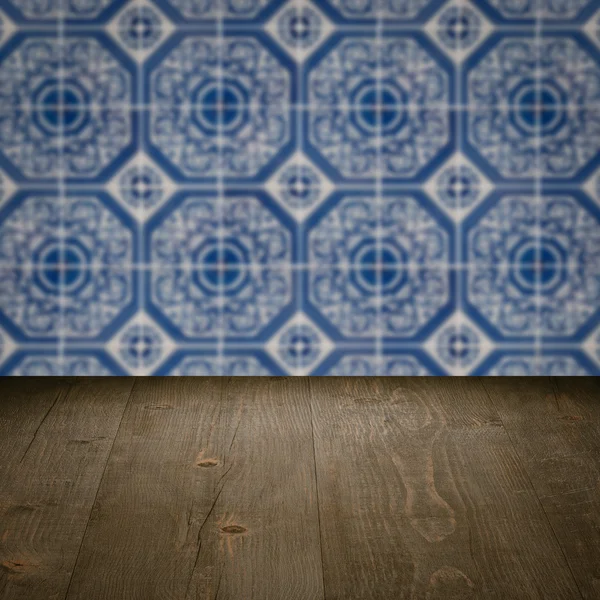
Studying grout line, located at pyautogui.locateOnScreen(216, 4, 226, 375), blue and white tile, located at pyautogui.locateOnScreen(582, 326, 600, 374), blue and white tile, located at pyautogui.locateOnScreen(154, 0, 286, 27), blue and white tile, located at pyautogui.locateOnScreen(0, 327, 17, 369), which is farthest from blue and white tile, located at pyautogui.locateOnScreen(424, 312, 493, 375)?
blue and white tile, located at pyautogui.locateOnScreen(0, 327, 17, 369)

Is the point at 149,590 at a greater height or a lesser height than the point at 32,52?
lesser

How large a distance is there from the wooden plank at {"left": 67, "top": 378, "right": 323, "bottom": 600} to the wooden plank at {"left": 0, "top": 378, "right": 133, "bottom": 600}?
0.07ft

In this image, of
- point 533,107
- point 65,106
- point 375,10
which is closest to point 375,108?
point 375,10

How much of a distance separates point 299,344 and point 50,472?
54cm

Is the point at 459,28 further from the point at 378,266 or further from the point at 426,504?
the point at 426,504

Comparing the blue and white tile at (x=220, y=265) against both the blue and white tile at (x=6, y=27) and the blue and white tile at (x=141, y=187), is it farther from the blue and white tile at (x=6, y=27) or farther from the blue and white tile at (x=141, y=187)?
the blue and white tile at (x=6, y=27)

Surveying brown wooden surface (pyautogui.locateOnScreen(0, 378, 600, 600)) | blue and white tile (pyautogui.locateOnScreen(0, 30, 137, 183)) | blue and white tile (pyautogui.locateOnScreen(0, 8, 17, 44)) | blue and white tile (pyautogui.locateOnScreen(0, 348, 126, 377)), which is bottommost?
blue and white tile (pyautogui.locateOnScreen(0, 348, 126, 377))

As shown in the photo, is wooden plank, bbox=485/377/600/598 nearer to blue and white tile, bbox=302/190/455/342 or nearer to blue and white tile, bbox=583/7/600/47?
blue and white tile, bbox=302/190/455/342

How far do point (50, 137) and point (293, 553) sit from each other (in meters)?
0.89

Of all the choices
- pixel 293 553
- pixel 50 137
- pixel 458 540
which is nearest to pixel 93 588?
pixel 293 553

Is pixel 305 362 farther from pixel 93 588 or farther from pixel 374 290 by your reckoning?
pixel 93 588

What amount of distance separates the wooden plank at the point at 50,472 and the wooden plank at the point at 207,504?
0.07ft

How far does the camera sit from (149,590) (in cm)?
90

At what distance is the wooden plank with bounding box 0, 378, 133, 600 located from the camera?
3.08 ft
